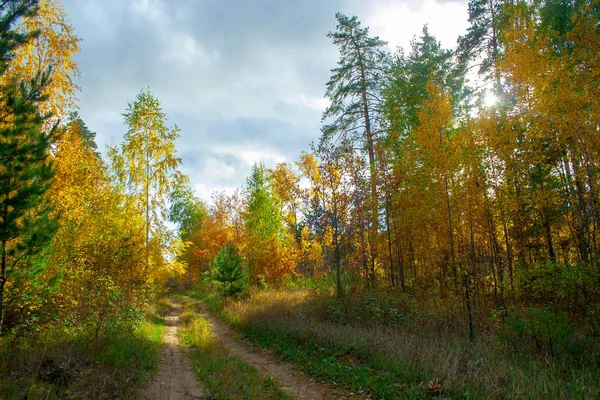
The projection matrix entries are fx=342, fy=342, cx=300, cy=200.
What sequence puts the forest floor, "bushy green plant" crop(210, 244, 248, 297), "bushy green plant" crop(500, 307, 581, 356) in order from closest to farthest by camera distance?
the forest floor
"bushy green plant" crop(500, 307, 581, 356)
"bushy green plant" crop(210, 244, 248, 297)

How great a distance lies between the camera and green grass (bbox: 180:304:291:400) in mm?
6066

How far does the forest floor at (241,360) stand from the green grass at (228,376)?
0.50ft

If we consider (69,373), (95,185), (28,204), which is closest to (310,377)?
(69,373)

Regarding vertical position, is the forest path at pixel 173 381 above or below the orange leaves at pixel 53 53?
below

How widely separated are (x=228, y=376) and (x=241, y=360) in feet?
5.99

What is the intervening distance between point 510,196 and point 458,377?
295 inches

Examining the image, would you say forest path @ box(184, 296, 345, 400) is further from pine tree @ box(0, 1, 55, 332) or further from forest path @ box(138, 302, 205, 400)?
pine tree @ box(0, 1, 55, 332)

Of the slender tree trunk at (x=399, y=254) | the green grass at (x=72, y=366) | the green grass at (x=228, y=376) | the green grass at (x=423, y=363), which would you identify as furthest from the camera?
the slender tree trunk at (x=399, y=254)

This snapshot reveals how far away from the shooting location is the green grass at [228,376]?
607 cm

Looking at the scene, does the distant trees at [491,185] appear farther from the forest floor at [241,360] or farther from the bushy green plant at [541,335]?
the forest floor at [241,360]

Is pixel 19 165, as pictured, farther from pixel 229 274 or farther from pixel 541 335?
pixel 229 274

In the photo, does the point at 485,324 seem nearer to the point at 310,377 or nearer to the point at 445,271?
the point at 445,271

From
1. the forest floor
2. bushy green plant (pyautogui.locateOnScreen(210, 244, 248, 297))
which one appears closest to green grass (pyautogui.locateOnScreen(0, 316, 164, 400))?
the forest floor

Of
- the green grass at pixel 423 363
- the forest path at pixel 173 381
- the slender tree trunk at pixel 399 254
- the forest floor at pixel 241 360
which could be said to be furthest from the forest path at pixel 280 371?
the slender tree trunk at pixel 399 254
